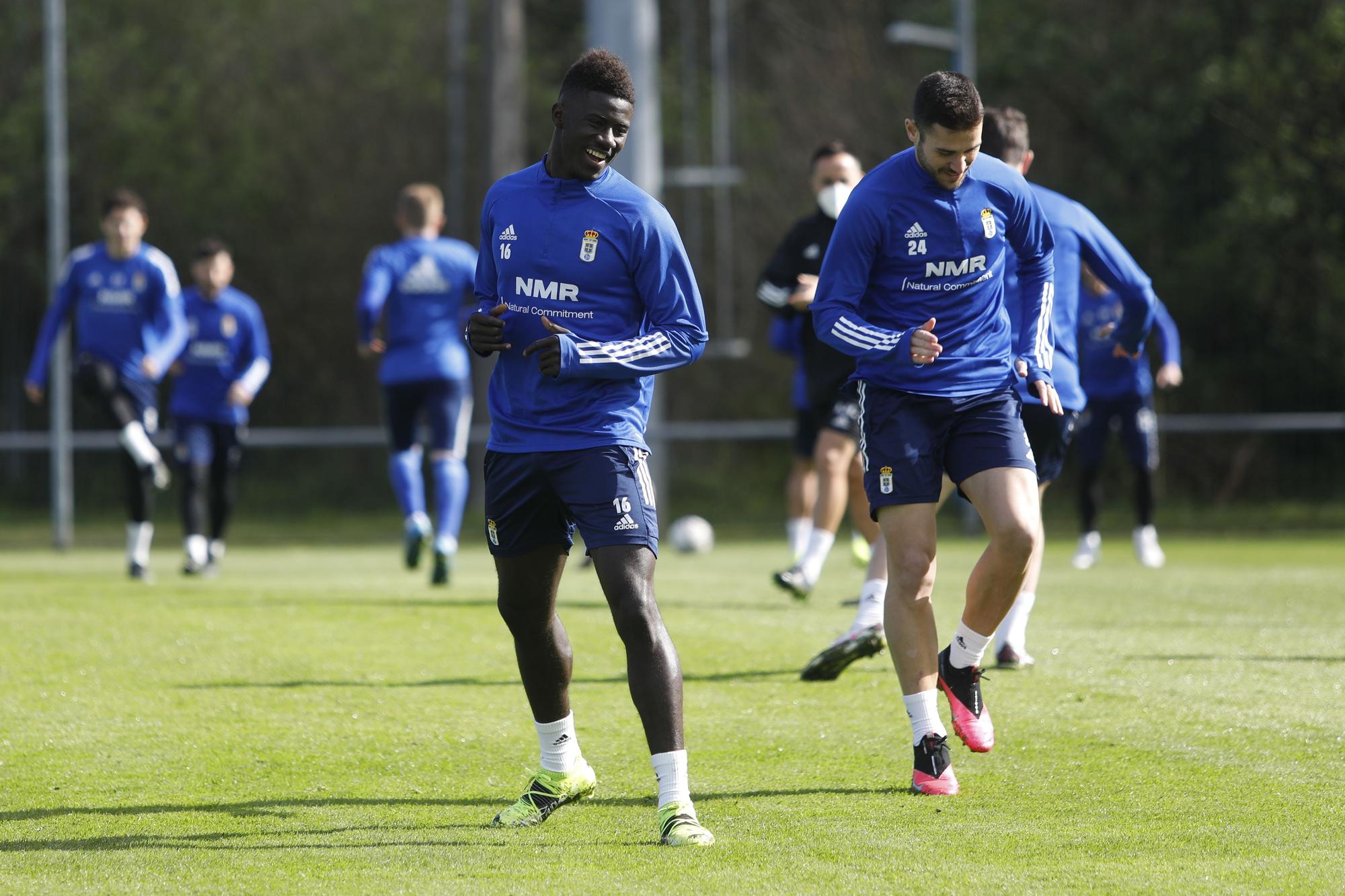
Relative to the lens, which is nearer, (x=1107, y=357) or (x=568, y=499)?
(x=568, y=499)

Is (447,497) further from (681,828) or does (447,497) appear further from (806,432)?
(681,828)

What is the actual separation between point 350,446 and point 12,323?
4.42 meters

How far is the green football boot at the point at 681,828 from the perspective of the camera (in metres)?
4.27

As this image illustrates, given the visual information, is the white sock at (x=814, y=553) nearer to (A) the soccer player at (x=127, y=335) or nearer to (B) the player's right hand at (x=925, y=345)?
(B) the player's right hand at (x=925, y=345)

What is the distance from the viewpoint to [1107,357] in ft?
39.7

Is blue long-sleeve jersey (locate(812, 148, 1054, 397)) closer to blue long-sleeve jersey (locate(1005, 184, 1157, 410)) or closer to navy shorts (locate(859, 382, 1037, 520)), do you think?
navy shorts (locate(859, 382, 1037, 520))

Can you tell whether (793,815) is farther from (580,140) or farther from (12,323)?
(12,323)

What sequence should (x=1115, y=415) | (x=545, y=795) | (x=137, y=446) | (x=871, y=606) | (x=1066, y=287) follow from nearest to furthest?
(x=545, y=795), (x=1066, y=287), (x=871, y=606), (x=137, y=446), (x=1115, y=415)

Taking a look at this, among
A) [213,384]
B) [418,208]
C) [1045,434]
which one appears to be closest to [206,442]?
[213,384]

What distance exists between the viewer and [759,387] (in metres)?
21.2

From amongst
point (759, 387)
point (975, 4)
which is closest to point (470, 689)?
point (759, 387)

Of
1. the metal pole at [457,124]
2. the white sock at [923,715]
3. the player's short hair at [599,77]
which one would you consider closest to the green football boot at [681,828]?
the white sock at [923,715]

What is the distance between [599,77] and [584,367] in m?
0.79

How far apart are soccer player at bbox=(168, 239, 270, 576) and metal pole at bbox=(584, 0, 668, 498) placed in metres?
4.38
